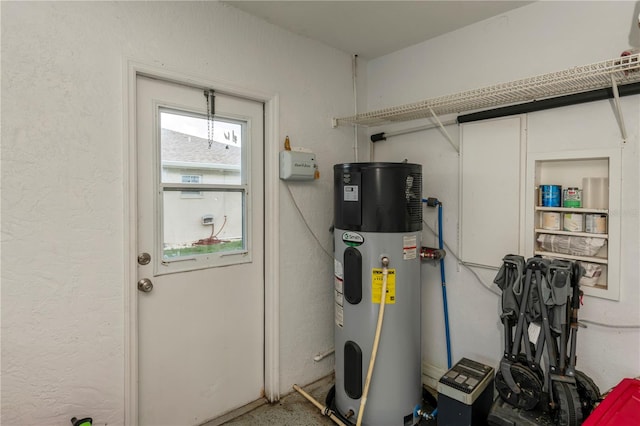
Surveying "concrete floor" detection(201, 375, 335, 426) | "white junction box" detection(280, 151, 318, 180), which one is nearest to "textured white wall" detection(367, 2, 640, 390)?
"white junction box" detection(280, 151, 318, 180)

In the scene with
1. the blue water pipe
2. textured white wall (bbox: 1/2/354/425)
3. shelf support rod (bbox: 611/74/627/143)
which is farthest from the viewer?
the blue water pipe

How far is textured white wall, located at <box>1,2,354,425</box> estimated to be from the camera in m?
1.42

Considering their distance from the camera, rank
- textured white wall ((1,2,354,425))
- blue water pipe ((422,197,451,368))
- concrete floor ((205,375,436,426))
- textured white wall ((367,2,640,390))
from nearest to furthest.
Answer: textured white wall ((1,2,354,425)), textured white wall ((367,2,640,390)), concrete floor ((205,375,436,426)), blue water pipe ((422,197,451,368))

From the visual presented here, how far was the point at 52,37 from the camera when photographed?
1.48m

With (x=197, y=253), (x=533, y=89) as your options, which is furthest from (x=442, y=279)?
(x=197, y=253)

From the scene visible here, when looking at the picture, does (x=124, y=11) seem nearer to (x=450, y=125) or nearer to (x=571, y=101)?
(x=450, y=125)

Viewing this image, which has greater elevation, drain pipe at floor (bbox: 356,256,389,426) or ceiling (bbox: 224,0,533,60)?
ceiling (bbox: 224,0,533,60)

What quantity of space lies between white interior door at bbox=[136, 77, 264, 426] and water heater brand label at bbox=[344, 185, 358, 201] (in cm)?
64

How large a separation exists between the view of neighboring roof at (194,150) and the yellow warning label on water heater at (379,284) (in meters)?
1.13

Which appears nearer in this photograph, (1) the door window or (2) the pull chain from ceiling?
(1) the door window

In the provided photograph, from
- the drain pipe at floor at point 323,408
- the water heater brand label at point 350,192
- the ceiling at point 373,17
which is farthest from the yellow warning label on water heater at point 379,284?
the ceiling at point 373,17

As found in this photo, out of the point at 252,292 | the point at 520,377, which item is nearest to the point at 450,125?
the point at 520,377

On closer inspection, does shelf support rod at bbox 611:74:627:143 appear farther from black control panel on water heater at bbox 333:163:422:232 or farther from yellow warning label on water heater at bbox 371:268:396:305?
yellow warning label on water heater at bbox 371:268:396:305

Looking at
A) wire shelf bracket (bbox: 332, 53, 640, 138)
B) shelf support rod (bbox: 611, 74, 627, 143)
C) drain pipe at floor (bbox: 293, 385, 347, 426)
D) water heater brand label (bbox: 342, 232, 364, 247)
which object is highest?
wire shelf bracket (bbox: 332, 53, 640, 138)
